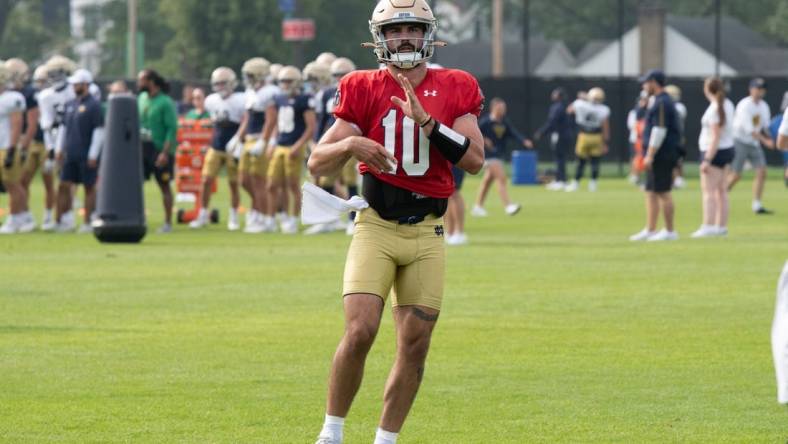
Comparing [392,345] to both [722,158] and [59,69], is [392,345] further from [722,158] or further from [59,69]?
[59,69]

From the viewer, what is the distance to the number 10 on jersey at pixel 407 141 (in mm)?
7805

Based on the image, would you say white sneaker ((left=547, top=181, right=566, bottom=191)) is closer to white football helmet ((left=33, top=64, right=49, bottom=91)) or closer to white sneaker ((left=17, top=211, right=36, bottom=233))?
white football helmet ((left=33, top=64, right=49, bottom=91))

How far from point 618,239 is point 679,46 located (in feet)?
197

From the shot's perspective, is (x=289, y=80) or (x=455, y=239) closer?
(x=455, y=239)

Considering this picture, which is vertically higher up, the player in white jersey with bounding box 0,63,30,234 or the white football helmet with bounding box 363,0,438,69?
the white football helmet with bounding box 363,0,438,69

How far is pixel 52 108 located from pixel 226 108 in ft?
7.70

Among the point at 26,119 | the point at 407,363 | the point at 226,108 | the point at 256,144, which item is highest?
the point at 226,108

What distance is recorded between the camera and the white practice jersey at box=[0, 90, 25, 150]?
22.6 metres

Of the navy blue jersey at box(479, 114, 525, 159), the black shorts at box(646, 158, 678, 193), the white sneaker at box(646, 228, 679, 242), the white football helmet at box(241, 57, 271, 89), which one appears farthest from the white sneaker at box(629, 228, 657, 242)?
the white football helmet at box(241, 57, 271, 89)

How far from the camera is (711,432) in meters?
8.84

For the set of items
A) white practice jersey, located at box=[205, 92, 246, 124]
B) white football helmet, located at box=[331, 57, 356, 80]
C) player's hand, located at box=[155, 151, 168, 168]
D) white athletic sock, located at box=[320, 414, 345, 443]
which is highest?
white football helmet, located at box=[331, 57, 356, 80]

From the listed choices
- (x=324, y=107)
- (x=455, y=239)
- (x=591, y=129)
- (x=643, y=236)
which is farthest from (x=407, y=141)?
(x=591, y=129)

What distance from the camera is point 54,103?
76.6 feet

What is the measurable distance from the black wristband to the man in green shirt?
15.7m
